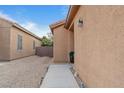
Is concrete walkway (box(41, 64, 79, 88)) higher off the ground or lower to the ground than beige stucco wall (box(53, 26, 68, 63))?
lower

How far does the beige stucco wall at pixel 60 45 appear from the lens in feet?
51.1

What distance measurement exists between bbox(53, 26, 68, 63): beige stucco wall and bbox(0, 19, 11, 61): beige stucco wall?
4.84 m

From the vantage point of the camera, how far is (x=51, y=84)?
6.54 meters

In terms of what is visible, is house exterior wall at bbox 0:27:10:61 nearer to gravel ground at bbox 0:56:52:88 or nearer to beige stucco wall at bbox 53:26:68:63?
beige stucco wall at bbox 53:26:68:63

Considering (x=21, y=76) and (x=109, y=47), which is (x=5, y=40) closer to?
(x=21, y=76)

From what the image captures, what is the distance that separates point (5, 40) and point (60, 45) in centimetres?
548

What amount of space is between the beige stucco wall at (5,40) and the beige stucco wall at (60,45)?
484 cm

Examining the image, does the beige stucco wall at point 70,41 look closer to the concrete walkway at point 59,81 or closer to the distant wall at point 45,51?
the concrete walkway at point 59,81

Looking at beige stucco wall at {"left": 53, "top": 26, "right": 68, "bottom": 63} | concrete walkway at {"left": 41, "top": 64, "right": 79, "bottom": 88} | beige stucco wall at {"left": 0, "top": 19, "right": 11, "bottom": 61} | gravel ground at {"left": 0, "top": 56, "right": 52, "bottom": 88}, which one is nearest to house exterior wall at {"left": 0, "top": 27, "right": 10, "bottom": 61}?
beige stucco wall at {"left": 0, "top": 19, "right": 11, "bottom": 61}

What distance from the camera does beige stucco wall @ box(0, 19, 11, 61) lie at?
696 inches
